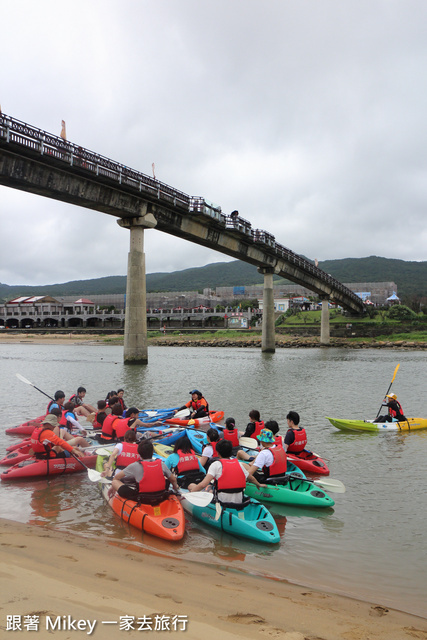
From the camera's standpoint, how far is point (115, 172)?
3547 centimetres

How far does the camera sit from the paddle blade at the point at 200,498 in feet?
26.8

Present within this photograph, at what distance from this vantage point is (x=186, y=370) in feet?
128

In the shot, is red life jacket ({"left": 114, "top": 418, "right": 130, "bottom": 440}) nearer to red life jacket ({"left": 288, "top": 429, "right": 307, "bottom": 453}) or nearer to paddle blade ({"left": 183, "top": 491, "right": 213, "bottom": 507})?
paddle blade ({"left": 183, "top": 491, "right": 213, "bottom": 507})

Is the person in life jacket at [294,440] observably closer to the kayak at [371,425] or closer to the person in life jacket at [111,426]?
the person in life jacket at [111,426]

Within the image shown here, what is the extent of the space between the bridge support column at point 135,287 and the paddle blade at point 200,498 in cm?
3215

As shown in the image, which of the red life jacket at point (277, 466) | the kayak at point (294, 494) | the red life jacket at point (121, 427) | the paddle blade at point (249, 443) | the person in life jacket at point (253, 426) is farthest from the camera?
the red life jacket at point (121, 427)

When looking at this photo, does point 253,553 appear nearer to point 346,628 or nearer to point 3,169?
point 346,628

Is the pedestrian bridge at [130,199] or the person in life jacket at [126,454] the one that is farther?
the pedestrian bridge at [130,199]

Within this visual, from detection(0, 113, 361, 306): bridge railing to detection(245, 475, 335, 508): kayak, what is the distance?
1043 inches

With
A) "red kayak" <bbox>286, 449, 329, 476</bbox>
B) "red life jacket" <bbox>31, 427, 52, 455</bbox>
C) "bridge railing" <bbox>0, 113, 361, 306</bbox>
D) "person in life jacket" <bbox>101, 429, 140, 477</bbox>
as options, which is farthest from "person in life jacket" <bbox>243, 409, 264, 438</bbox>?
"bridge railing" <bbox>0, 113, 361, 306</bbox>

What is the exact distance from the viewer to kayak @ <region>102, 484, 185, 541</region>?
7648 millimetres

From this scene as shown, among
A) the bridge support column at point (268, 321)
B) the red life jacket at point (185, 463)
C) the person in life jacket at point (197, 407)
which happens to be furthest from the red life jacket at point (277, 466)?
the bridge support column at point (268, 321)

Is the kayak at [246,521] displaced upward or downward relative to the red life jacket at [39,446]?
downward

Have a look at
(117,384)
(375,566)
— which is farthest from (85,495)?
(117,384)
